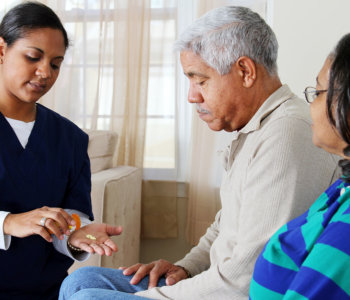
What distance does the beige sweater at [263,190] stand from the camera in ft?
3.16

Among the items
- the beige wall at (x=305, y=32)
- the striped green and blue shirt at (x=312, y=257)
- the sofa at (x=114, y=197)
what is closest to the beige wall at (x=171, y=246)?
the sofa at (x=114, y=197)

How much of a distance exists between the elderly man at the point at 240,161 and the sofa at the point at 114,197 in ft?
2.69

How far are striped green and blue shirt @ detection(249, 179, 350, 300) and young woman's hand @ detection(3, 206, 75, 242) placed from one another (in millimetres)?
562

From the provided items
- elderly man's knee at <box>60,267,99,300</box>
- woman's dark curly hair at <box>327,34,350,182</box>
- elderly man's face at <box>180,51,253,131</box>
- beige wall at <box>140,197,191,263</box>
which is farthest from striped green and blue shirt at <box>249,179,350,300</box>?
beige wall at <box>140,197,191,263</box>

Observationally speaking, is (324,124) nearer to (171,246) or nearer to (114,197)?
(114,197)

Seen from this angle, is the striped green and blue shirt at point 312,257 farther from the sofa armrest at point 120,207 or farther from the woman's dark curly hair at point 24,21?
the sofa armrest at point 120,207

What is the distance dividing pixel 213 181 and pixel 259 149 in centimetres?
179

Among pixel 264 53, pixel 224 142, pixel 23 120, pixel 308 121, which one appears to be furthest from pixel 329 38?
pixel 23 120

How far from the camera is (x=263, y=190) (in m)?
0.98

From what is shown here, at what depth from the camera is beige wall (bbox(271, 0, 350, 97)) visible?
235cm

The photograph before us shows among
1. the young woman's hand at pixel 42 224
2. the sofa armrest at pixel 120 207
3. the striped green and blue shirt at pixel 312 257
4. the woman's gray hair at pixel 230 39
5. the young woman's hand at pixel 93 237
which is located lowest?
the sofa armrest at pixel 120 207

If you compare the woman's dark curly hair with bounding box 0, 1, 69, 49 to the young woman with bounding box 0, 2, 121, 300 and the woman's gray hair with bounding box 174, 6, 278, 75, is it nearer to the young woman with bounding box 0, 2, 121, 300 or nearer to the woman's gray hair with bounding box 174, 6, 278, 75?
the young woman with bounding box 0, 2, 121, 300

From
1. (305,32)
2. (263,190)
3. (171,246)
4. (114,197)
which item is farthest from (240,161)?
(171,246)

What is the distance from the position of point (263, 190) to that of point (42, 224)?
1.93 ft
